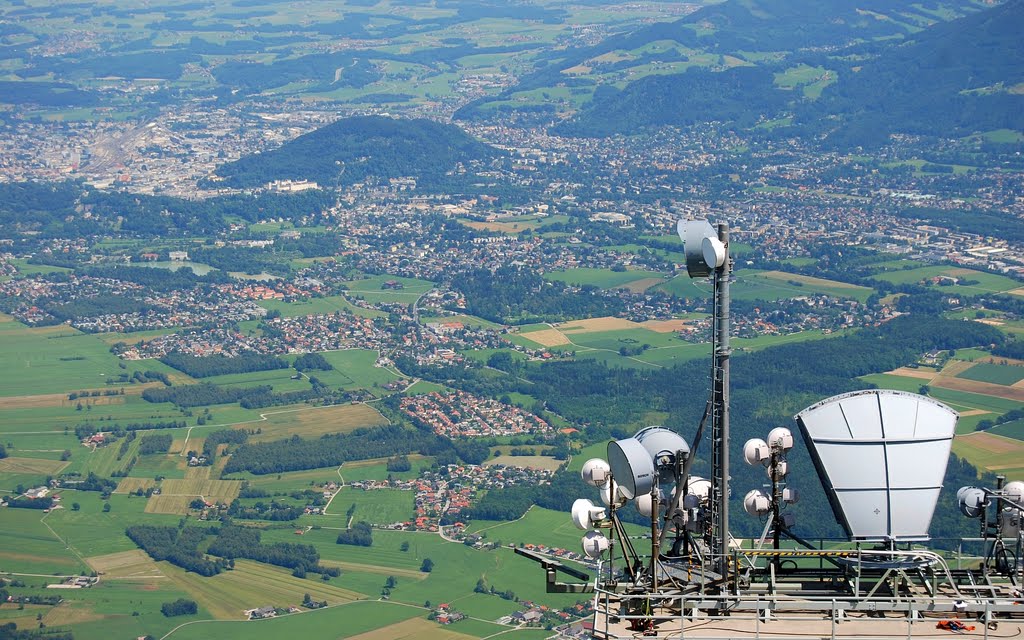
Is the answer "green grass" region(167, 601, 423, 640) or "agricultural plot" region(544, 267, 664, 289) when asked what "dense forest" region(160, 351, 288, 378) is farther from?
"green grass" region(167, 601, 423, 640)

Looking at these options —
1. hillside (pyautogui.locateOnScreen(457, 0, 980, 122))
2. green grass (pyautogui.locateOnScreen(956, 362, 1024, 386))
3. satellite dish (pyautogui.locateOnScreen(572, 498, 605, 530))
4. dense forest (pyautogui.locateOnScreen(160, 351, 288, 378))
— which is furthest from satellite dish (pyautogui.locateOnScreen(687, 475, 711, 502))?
hillside (pyautogui.locateOnScreen(457, 0, 980, 122))

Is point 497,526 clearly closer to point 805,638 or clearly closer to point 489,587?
point 489,587

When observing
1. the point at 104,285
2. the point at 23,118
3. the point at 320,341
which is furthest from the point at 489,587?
the point at 23,118

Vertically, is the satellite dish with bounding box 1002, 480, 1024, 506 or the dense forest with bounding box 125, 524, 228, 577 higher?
the satellite dish with bounding box 1002, 480, 1024, 506

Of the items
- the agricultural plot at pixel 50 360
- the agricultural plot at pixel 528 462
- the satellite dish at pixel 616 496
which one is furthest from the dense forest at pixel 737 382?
the satellite dish at pixel 616 496

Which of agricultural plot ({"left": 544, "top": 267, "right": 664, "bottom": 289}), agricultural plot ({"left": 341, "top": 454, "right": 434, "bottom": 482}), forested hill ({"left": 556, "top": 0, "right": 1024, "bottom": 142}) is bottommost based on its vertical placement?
agricultural plot ({"left": 341, "top": 454, "right": 434, "bottom": 482})

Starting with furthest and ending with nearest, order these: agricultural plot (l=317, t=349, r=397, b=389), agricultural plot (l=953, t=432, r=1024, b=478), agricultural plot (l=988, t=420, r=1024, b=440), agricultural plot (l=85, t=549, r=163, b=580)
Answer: agricultural plot (l=317, t=349, r=397, b=389), agricultural plot (l=988, t=420, r=1024, b=440), agricultural plot (l=953, t=432, r=1024, b=478), agricultural plot (l=85, t=549, r=163, b=580)

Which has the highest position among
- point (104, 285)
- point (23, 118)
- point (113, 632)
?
point (23, 118)
